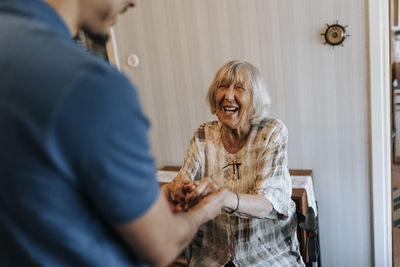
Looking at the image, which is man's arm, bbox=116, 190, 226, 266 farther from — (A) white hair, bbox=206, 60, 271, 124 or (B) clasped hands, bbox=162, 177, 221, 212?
(A) white hair, bbox=206, 60, 271, 124

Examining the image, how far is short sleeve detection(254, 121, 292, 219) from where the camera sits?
1.61m

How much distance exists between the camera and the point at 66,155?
561 millimetres

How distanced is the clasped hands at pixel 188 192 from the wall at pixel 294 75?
121 cm

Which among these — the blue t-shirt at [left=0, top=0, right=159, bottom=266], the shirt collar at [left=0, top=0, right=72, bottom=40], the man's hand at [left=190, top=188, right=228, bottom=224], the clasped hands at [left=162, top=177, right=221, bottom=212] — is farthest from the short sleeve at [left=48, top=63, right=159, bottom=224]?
the clasped hands at [left=162, top=177, right=221, bottom=212]

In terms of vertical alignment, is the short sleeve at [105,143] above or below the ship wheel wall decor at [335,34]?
below

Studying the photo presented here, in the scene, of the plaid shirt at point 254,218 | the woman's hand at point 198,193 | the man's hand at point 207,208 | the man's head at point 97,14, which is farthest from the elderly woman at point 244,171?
the man's head at point 97,14

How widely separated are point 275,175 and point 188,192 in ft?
1.48

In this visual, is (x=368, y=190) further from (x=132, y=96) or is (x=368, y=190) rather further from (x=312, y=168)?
(x=132, y=96)

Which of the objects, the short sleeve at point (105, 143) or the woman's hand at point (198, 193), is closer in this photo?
the short sleeve at point (105, 143)

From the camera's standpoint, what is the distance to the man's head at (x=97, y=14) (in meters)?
0.69

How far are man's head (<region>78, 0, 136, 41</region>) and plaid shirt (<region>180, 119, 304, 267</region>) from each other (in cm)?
106

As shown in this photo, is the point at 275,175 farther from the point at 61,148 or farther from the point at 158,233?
the point at 61,148

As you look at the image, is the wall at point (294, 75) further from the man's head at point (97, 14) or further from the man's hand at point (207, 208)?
the man's head at point (97, 14)

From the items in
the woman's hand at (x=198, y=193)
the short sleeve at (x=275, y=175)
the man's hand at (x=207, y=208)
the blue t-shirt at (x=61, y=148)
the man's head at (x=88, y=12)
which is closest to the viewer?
the blue t-shirt at (x=61, y=148)
